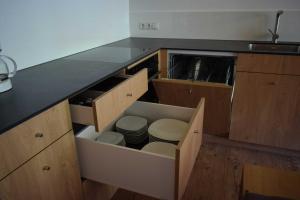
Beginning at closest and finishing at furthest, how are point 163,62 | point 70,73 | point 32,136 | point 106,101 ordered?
point 32,136
point 106,101
point 70,73
point 163,62

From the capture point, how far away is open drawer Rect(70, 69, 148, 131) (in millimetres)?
1146

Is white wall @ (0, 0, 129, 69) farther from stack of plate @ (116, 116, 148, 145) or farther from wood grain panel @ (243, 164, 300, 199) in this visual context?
wood grain panel @ (243, 164, 300, 199)

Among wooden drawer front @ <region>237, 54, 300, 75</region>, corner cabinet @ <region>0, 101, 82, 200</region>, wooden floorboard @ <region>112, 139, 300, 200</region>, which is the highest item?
wooden drawer front @ <region>237, 54, 300, 75</region>

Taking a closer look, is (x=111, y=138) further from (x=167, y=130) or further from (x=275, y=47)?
(x=275, y=47)

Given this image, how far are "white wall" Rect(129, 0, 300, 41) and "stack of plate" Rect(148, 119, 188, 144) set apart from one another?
1155mm

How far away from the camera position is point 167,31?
2.53m

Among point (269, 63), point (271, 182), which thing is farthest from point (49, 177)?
point (269, 63)

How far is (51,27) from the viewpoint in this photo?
163 centimetres

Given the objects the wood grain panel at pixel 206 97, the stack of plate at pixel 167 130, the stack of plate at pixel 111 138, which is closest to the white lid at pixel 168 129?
the stack of plate at pixel 167 130

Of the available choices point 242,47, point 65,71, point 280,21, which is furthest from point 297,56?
point 65,71

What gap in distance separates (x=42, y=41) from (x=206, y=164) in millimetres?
1463

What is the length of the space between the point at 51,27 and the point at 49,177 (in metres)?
1.00

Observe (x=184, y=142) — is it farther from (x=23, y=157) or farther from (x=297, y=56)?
(x=297, y=56)

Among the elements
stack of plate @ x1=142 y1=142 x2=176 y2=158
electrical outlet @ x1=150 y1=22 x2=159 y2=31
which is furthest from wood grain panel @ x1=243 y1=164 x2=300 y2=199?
electrical outlet @ x1=150 y1=22 x2=159 y2=31
